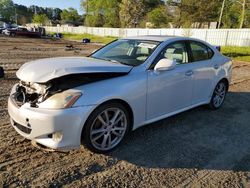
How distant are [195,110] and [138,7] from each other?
5839 cm

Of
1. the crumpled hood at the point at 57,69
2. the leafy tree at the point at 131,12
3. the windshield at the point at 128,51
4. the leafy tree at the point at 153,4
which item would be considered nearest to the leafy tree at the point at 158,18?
the leafy tree at the point at 131,12

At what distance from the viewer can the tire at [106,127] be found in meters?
3.50

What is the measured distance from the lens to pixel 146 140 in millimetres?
4215

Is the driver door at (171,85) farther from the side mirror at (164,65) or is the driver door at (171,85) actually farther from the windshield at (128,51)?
the windshield at (128,51)

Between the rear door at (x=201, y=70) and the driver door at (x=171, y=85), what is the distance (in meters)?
0.18

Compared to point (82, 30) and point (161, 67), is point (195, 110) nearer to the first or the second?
point (161, 67)

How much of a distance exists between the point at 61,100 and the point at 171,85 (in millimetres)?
1891

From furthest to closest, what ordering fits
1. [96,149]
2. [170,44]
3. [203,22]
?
[203,22] < [170,44] < [96,149]

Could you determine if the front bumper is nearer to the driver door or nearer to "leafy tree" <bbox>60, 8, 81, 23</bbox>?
the driver door

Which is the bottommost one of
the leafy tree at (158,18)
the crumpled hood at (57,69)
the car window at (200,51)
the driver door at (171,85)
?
the driver door at (171,85)

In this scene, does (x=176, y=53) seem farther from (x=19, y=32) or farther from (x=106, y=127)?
(x=19, y=32)

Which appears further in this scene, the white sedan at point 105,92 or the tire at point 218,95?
the tire at point 218,95

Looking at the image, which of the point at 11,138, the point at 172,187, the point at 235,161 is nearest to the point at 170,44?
the point at 235,161

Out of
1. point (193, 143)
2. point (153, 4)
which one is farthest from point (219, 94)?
point (153, 4)
